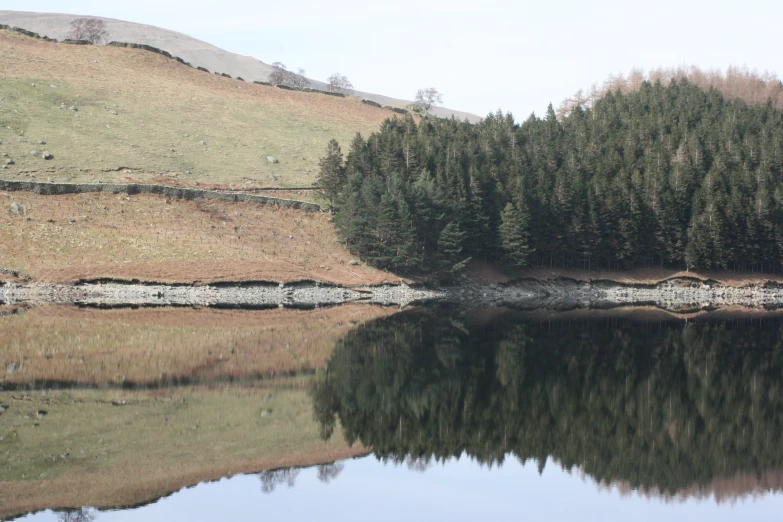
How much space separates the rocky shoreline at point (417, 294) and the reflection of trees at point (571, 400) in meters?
23.2

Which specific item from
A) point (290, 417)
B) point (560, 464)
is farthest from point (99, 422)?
point (560, 464)

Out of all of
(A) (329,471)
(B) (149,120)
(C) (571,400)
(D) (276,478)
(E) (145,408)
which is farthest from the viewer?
(B) (149,120)

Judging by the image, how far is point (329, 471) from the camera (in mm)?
19359

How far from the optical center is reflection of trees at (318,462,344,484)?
1888cm

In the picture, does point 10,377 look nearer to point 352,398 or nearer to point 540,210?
point 352,398

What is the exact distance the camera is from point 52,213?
2832 inches

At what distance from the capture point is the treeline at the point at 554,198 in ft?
247

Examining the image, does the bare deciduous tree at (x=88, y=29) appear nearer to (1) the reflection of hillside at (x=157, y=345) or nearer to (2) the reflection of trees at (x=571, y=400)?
(1) the reflection of hillside at (x=157, y=345)

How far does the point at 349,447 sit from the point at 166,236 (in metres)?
54.4

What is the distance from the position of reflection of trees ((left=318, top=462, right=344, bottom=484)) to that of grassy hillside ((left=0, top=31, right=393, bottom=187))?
228ft

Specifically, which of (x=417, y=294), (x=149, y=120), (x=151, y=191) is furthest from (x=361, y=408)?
(x=149, y=120)

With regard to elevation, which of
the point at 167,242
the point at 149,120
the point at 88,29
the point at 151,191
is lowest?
the point at 167,242

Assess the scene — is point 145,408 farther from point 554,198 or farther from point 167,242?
point 554,198

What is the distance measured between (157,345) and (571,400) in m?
19.2
